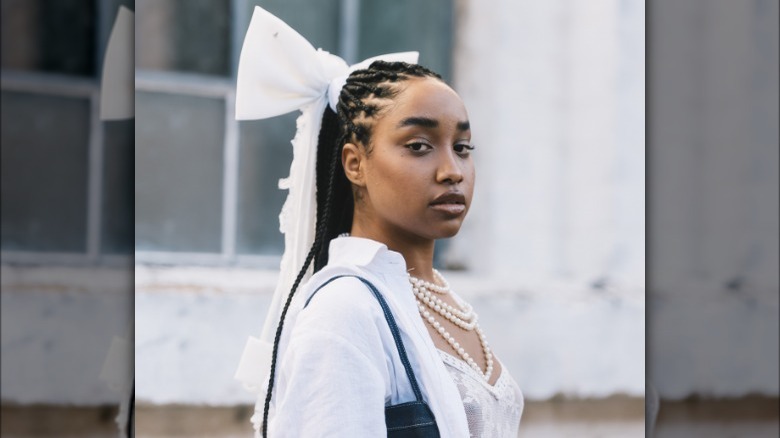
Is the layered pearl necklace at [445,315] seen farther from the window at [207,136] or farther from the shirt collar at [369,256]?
the window at [207,136]

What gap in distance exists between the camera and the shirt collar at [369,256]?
117 cm

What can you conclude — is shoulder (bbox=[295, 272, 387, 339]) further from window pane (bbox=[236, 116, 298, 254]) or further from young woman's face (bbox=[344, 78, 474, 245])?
window pane (bbox=[236, 116, 298, 254])

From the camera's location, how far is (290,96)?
1.37 meters

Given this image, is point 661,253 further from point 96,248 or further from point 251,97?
point 251,97

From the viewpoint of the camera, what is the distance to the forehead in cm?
118

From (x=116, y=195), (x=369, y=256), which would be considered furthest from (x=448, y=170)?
(x=116, y=195)

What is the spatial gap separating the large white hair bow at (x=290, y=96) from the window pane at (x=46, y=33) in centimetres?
48

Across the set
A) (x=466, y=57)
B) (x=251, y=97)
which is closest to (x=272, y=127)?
(x=466, y=57)

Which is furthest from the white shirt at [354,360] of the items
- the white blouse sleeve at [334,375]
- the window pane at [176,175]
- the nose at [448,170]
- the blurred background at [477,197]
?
the window pane at [176,175]

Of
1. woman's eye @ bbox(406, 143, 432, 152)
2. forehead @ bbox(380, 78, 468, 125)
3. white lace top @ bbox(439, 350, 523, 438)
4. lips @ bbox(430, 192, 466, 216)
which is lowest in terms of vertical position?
white lace top @ bbox(439, 350, 523, 438)

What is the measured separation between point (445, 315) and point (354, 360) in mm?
259

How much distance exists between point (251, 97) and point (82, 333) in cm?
65

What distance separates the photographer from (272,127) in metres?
2.94

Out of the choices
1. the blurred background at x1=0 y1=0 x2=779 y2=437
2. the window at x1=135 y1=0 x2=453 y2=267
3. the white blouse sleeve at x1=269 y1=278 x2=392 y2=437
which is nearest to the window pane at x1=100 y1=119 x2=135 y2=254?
the white blouse sleeve at x1=269 y1=278 x2=392 y2=437
